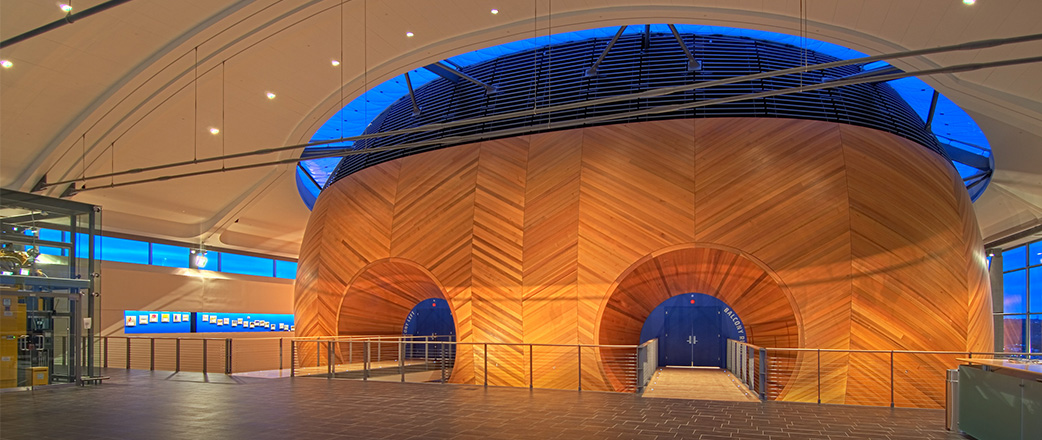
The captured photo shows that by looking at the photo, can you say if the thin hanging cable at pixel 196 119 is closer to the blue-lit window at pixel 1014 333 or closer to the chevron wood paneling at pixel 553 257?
the chevron wood paneling at pixel 553 257

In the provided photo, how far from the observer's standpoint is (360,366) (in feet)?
48.9

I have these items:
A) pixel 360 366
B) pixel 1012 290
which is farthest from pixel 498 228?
pixel 1012 290

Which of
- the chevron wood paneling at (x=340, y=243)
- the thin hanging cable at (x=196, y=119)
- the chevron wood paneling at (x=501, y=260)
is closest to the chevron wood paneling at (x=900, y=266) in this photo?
the chevron wood paneling at (x=501, y=260)

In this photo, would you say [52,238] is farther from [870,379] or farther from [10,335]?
[870,379]

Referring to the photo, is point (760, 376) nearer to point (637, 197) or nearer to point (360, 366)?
point (637, 197)

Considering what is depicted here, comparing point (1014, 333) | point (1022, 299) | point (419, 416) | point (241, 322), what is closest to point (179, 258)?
point (241, 322)

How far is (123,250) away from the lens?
→ 19.8 metres

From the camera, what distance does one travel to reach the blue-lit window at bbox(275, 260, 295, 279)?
26109mm

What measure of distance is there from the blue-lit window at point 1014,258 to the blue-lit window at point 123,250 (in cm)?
2621

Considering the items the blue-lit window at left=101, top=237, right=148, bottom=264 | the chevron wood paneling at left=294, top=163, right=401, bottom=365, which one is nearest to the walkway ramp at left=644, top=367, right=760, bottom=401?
the chevron wood paneling at left=294, top=163, right=401, bottom=365

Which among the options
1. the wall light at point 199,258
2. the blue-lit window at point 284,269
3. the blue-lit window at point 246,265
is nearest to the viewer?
the wall light at point 199,258

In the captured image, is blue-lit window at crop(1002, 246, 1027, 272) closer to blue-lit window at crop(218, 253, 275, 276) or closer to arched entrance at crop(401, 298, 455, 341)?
arched entrance at crop(401, 298, 455, 341)

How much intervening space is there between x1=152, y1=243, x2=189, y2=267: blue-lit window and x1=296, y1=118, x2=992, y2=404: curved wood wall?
9436 millimetres

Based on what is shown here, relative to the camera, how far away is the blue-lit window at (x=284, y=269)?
1028 inches
